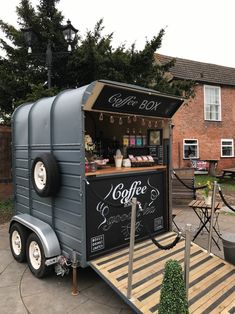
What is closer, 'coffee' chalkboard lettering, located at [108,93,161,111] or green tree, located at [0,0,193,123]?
'coffee' chalkboard lettering, located at [108,93,161,111]

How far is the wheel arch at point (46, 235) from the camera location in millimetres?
4137

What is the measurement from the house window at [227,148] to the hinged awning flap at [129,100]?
15.4 meters

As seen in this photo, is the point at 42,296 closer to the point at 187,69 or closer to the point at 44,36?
the point at 44,36

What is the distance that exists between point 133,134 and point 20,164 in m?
2.25

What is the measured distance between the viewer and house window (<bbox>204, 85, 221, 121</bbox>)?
1866cm

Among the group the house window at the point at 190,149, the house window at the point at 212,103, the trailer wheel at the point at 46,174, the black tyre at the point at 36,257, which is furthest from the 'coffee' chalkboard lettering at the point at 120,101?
the house window at the point at 212,103

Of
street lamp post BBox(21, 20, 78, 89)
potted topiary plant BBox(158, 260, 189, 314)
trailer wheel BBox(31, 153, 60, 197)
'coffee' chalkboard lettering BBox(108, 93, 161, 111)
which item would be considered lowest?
potted topiary plant BBox(158, 260, 189, 314)

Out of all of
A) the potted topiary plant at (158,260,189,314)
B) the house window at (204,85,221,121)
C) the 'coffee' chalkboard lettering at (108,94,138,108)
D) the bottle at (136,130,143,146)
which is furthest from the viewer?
the house window at (204,85,221,121)

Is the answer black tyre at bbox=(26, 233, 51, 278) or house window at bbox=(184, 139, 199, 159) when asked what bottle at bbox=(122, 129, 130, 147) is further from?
house window at bbox=(184, 139, 199, 159)

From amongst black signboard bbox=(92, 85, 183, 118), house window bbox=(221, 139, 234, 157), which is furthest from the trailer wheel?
house window bbox=(221, 139, 234, 157)

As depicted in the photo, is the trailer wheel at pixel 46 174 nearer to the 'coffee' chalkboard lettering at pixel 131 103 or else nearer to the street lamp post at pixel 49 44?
the 'coffee' chalkboard lettering at pixel 131 103

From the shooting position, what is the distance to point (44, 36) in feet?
31.4

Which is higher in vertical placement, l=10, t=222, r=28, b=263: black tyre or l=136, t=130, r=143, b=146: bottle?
l=136, t=130, r=143, b=146: bottle

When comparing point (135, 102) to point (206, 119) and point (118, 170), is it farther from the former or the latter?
point (206, 119)
